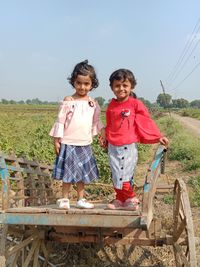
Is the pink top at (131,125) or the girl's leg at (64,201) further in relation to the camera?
the pink top at (131,125)

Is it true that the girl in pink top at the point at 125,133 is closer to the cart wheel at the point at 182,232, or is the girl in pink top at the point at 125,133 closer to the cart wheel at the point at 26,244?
the cart wheel at the point at 182,232

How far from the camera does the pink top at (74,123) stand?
399cm

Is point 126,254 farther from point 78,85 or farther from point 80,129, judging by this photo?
point 78,85

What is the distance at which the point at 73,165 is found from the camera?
13.0ft

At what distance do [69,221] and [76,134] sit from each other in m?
1.05

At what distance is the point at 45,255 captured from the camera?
439 centimetres

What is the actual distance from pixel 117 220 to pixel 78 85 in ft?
4.76

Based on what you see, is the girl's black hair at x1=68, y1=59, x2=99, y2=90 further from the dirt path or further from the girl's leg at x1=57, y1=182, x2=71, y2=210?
the dirt path

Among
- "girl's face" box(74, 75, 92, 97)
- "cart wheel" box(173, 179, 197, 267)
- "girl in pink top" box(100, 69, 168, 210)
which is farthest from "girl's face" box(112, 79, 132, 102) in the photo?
"cart wheel" box(173, 179, 197, 267)

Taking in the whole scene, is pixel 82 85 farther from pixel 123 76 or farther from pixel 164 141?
pixel 164 141

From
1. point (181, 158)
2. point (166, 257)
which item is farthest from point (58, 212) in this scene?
point (181, 158)

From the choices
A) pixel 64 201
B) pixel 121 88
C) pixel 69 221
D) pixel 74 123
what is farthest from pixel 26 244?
pixel 121 88

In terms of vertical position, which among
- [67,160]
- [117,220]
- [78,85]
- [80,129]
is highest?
[78,85]

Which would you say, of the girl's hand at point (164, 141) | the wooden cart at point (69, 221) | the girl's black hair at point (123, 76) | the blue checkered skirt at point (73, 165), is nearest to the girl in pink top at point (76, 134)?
the blue checkered skirt at point (73, 165)
